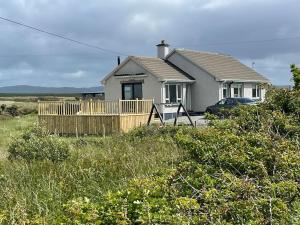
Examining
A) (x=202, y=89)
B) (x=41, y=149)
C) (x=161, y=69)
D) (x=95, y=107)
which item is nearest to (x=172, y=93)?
(x=161, y=69)

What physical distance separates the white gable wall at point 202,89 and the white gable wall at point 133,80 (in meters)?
4.55

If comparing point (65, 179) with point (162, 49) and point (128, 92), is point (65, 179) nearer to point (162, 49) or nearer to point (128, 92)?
point (128, 92)

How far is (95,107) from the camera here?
27078 millimetres

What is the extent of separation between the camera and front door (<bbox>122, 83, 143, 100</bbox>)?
1580 inches

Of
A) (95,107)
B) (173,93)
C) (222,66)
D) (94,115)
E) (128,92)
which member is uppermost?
(222,66)

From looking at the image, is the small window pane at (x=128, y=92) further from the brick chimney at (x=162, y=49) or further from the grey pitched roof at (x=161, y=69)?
the brick chimney at (x=162, y=49)

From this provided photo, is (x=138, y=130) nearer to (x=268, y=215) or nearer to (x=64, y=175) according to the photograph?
(x=64, y=175)

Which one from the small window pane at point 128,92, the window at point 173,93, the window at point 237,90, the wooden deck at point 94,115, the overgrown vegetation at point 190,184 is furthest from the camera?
the window at point 237,90

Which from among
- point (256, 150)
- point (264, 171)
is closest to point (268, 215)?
point (264, 171)

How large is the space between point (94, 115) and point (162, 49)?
19921mm

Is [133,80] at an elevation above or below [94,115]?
above

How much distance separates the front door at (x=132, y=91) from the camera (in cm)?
Result: 4013

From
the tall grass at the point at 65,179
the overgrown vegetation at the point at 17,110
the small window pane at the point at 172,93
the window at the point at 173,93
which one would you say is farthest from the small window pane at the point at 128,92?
the tall grass at the point at 65,179

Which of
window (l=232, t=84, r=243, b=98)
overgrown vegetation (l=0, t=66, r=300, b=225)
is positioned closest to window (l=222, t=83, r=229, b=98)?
window (l=232, t=84, r=243, b=98)
